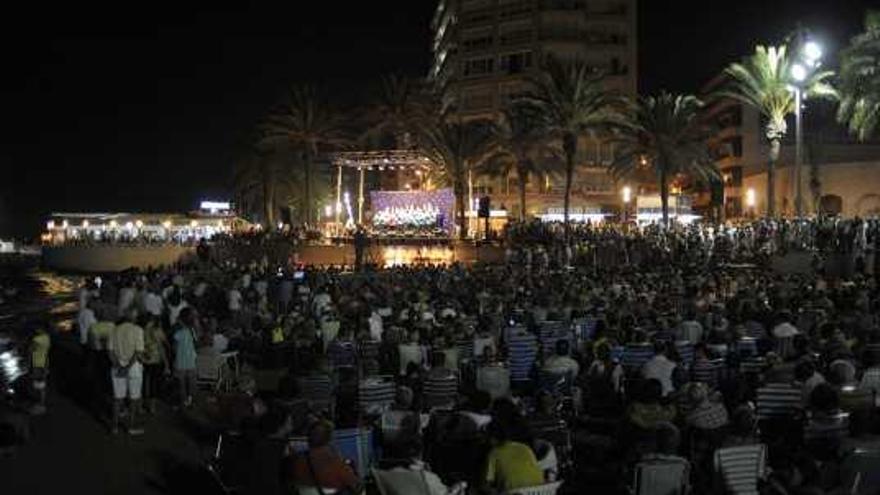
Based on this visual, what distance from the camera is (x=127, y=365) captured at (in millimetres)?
12727

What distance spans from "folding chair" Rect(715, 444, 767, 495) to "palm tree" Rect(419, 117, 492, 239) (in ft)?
150

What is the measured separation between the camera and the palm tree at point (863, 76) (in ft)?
114

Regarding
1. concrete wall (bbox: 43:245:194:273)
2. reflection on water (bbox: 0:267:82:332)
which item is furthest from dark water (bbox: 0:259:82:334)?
concrete wall (bbox: 43:245:194:273)

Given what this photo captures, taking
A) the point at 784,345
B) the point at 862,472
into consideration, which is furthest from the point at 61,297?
the point at 862,472

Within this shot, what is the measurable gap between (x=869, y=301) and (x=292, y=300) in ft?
38.8

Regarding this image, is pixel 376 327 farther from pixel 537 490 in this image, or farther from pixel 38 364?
pixel 537 490

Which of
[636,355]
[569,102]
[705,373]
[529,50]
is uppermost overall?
[529,50]

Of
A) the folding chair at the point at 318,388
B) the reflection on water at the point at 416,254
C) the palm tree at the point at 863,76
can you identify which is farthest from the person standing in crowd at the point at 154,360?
the reflection on water at the point at 416,254

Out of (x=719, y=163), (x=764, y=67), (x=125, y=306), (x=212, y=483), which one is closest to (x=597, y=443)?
(x=212, y=483)

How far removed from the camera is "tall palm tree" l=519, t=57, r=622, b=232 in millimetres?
47344

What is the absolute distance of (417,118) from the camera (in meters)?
63.0

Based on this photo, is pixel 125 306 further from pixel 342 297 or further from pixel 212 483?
pixel 212 483

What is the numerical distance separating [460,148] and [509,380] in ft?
141

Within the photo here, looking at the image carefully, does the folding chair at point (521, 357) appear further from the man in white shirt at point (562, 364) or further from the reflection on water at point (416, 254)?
the reflection on water at point (416, 254)
